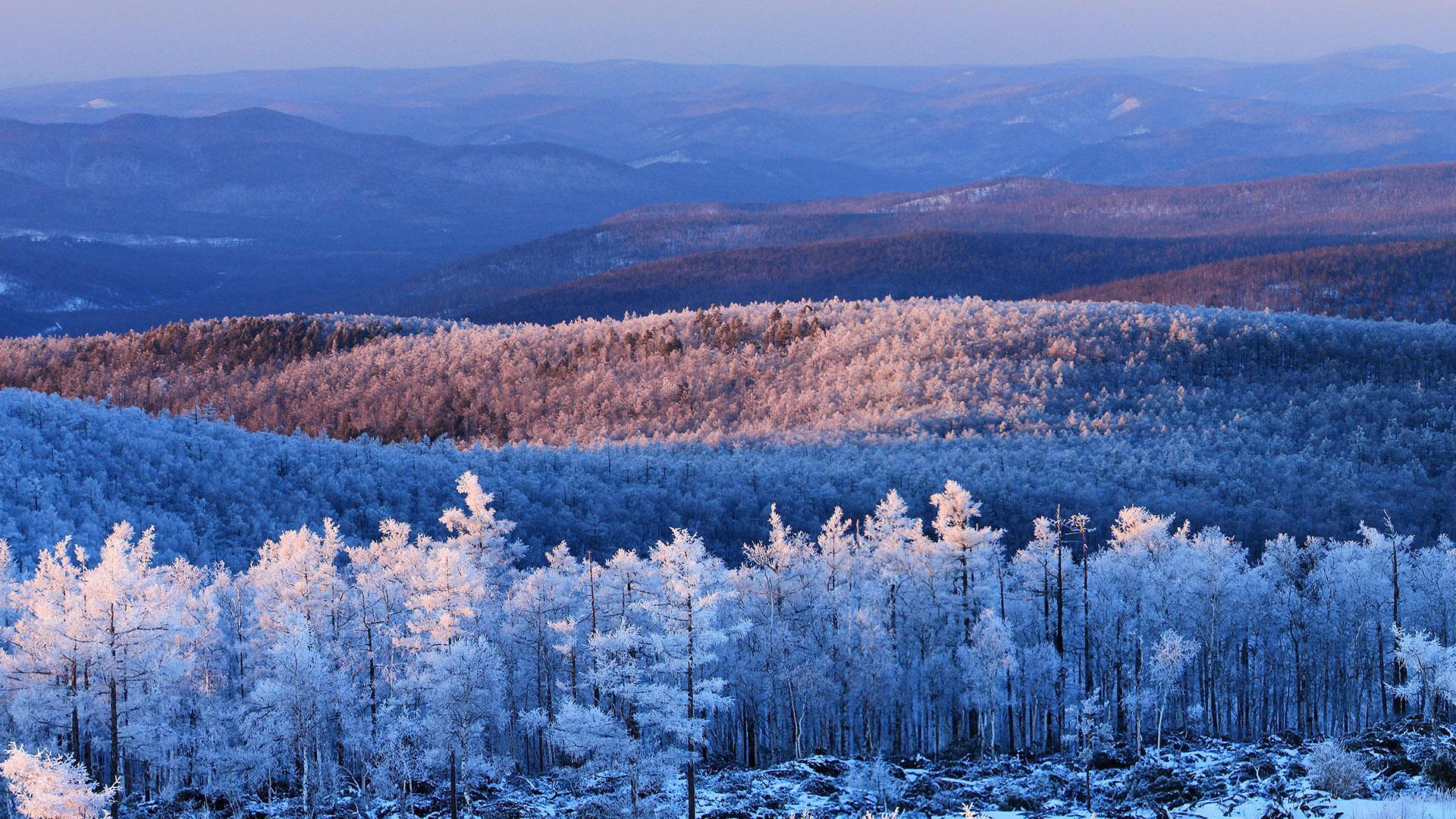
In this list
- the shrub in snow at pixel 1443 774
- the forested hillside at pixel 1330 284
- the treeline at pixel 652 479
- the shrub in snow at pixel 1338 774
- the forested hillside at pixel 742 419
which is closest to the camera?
the shrub in snow at pixel 1443 774

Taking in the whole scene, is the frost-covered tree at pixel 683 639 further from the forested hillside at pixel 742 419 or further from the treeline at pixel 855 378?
the treeline at pixel 855 378

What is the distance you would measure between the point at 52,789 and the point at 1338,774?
2593cm

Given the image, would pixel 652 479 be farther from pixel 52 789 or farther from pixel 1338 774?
pixel 1338 774

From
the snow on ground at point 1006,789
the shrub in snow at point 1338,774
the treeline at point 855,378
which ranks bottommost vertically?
the snow on ground at point 1006,789

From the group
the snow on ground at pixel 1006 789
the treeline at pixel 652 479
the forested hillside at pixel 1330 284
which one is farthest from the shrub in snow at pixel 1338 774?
the forested hillside at pixel 1330 284

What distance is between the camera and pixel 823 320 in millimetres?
116000

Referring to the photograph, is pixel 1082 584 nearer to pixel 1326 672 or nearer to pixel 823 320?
pixel 1326 672

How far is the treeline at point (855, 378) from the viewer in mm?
96250

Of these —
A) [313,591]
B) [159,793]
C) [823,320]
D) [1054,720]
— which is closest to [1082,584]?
[1054,720]

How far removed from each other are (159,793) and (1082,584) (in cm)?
3149

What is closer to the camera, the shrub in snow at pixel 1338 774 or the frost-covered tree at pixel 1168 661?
the shrub in snow at pixel 1338 774

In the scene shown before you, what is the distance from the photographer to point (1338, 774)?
27.8 m

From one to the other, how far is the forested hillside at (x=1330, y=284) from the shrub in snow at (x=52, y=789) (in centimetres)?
14608

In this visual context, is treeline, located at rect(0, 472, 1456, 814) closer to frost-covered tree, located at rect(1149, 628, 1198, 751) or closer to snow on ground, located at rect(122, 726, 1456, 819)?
frost-covered tree, located at rect(1149, 628, 1198, 751)
